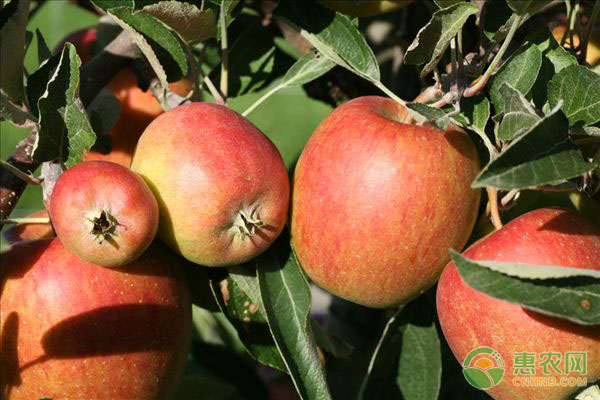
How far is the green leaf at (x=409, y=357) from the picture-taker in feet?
3.16

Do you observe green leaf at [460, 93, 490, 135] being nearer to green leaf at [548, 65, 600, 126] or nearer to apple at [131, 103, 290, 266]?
green leaf at [548, 65, 600, 126]

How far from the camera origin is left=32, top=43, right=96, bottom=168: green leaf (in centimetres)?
77

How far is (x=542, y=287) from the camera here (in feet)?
2.16

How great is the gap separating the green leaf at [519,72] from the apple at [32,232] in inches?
20.7

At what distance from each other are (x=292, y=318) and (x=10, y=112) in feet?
1.21

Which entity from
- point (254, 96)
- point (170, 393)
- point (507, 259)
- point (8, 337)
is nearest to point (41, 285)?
point (8, 337)

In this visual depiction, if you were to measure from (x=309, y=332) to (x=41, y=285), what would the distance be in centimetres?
28

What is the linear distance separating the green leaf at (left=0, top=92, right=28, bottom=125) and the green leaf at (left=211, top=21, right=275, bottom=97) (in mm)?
333

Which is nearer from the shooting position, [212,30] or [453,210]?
[453,210]

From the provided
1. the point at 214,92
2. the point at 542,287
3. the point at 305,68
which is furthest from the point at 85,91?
the point at 542,287

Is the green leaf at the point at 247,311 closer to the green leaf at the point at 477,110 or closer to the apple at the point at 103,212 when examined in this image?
the apple at the point at 103,212

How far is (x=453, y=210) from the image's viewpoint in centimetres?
77

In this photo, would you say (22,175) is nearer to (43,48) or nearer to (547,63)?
(43,48)

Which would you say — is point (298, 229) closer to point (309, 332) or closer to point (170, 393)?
point (309, 332)
